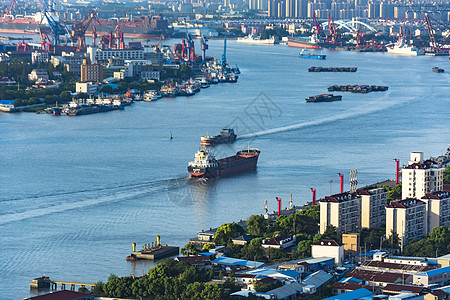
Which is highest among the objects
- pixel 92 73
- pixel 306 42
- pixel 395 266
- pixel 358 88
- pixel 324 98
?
pixel 395 266

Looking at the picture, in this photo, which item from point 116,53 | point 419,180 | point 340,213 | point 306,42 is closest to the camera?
point 340,213

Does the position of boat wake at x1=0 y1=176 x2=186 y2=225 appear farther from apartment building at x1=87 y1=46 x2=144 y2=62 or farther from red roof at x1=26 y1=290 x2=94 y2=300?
apartment building at x1=87 y1=46 x2=144 y2=62

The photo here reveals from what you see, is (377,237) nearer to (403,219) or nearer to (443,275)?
(403,219)

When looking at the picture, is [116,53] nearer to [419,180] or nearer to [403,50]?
[403,50]

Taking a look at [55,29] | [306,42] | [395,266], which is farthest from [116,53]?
[395,266]

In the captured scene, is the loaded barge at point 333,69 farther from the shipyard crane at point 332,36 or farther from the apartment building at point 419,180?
the apartment building at point 419,180

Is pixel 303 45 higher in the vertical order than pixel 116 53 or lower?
lower

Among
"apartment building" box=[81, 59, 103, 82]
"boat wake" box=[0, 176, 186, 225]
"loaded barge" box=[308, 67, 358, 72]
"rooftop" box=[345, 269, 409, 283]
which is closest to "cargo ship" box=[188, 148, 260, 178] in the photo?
"boat wake" box=[0, 176, 186, 225]

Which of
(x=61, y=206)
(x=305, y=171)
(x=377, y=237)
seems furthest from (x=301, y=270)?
(x=305, y=171)
